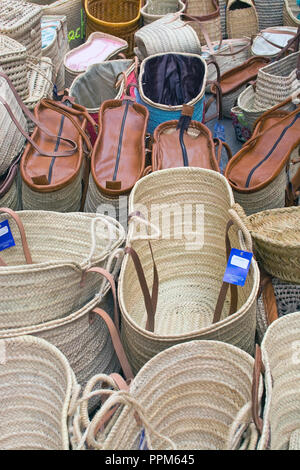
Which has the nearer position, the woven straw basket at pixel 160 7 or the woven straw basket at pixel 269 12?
the woven straw basket at pixel 160 7

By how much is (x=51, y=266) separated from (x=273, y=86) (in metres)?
1.75

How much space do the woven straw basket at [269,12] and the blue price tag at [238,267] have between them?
9.39 feet

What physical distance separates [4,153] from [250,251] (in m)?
1.09

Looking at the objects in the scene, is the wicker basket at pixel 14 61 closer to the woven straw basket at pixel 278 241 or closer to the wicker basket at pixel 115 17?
the woven straw basket at pixel 278 241

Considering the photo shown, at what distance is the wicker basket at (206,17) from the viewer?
3.41 m

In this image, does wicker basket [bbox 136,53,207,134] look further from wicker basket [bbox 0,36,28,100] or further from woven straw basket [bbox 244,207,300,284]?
woven straw basket [bbox 244,207,300,284]

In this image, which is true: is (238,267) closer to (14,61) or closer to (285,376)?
(285,376)

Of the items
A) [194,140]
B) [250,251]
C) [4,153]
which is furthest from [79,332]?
[194,140]

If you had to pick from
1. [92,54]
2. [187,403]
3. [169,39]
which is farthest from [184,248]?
[92,54]

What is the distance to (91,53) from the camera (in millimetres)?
3307

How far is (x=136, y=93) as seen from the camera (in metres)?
2.76

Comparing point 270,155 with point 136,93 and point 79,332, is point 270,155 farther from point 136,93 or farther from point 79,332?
point 79,332

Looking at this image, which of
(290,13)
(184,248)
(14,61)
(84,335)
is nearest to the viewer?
(84,335)

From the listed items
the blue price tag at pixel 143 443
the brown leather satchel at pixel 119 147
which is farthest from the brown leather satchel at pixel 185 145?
the blue price tag at pixel 143 443
